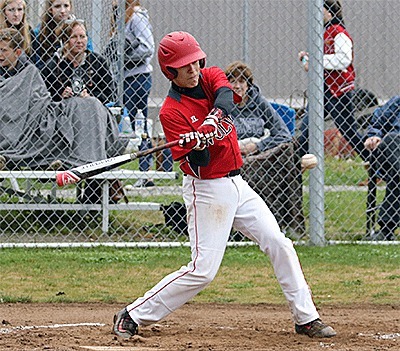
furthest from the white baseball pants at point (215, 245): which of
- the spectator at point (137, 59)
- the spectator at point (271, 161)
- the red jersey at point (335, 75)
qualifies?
the red jersey at point (335, 75)

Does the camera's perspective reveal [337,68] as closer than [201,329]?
No

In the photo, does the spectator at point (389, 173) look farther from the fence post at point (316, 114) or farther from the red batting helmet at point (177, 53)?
the red batting helmet at point (177, 53)

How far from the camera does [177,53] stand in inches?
191

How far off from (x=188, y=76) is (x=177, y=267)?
2648 mm

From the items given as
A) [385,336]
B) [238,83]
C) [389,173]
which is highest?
[238,83]

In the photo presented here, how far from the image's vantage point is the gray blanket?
805 centimetres

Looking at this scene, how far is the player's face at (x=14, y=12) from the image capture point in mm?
8055

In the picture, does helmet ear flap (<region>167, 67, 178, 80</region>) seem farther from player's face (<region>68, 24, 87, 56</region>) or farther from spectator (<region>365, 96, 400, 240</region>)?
spectator (<region>365, 96, 400, 240</region>)

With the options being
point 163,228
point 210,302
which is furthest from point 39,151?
point 210,302

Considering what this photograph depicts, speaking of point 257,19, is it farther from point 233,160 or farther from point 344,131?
point 233,160

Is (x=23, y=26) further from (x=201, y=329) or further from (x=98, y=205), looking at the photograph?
(x=201, y=329)

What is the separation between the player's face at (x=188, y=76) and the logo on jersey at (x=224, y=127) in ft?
0.94

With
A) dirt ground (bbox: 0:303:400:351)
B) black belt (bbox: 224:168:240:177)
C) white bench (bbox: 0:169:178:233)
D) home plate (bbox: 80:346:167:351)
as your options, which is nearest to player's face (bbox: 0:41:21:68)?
white bench (bbox: 0:169:178:233)

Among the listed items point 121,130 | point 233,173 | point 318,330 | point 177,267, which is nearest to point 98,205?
point 121,130
